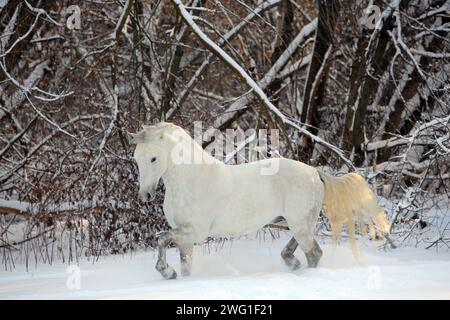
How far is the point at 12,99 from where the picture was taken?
9.09 metres

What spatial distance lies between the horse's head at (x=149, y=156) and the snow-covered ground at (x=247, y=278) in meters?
0.73

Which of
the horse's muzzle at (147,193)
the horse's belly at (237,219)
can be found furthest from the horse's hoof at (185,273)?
the horse's muzzle at (147,193)

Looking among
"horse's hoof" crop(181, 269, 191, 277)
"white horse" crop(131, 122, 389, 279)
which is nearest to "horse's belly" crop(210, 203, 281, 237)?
"white horse" crop(131, 122, 389, 279)

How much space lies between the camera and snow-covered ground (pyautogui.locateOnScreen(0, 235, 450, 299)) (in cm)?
435

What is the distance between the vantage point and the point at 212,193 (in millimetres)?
5152

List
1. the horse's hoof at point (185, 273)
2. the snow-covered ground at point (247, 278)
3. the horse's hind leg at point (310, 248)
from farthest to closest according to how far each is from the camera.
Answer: the horse's hind leg at point (310, 248) < the horse's hoof at point (185, 273) < the snow-covered ground at point (247, 278)

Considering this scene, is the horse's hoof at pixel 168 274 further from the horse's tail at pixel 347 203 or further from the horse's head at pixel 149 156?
the horse's tail at pixel 347 203

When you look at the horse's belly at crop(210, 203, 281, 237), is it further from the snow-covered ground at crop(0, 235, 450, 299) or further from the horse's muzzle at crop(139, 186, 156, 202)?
the horse's muzzle at crop(139, 186, 156, 202)

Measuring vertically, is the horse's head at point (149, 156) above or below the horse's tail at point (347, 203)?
above

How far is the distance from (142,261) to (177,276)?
1223 mm

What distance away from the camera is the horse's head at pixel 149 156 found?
199 inches

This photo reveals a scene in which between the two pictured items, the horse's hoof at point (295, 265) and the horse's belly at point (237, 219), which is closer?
the horse's belly at point (237, 219)

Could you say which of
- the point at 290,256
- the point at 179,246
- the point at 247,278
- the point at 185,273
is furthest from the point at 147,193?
the point at 290,256

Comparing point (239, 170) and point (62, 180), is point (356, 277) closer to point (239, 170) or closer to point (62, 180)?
→ point (239, 170)
